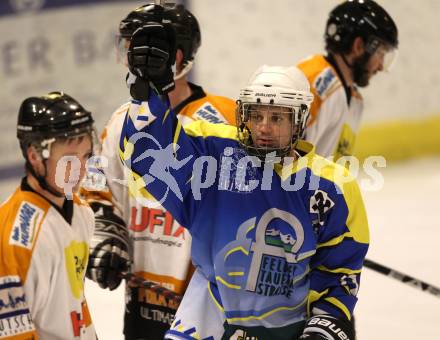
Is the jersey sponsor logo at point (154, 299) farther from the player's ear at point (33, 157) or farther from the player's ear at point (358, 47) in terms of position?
the player's ear at point (358, 47)

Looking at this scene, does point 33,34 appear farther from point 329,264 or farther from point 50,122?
point 329,264

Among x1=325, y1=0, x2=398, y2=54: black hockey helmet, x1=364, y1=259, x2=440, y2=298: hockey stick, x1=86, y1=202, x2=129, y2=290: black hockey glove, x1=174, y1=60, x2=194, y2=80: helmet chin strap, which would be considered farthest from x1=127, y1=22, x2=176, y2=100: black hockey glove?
x1=325, y1=0, x2=398, y2=54: black hockey helmet

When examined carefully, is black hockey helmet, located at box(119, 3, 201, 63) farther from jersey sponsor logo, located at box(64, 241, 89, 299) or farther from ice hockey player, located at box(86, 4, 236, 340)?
jersey sponsor logo, located at box(64, 241, 89, 299)

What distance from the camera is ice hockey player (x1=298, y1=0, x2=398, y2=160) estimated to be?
3.60 meters

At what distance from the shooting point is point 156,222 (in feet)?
9.27

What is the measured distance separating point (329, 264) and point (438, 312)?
6.23 ft

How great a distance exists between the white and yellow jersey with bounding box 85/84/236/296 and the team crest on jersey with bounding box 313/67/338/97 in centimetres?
81

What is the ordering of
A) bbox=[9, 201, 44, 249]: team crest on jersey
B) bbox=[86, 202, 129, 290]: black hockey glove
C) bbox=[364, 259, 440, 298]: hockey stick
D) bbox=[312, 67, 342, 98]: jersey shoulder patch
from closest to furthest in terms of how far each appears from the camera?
bbox=[9, 201, 44, 249]: team crest on jersey < bbox=[86, 202, 129, 290]: black hockey glove < bbox=[364, 259, 440, 298]: hockey stick < bbox=[312, 67, 342, 98]: jersey shoulder patch

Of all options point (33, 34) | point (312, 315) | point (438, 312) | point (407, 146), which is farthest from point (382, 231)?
point (312, 315)

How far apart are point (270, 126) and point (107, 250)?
→ 0.75 m

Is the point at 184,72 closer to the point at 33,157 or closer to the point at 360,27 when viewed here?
the point at 33,157

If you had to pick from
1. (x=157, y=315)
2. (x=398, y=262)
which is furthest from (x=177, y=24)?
(x=398, y=262)

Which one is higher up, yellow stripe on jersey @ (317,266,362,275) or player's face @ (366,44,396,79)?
player's face @ (366,44,396,79)

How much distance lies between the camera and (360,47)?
373cm
